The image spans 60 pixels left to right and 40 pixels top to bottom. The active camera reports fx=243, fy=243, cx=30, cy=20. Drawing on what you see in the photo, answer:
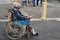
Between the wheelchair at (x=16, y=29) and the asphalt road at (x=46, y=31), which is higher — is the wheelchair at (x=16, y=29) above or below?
above

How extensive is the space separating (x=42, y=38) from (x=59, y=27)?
89.3 inches

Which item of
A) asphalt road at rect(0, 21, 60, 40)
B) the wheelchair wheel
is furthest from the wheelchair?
asphalt road at rect(0, 21, 60, 40)

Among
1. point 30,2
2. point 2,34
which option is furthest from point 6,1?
point 2,34

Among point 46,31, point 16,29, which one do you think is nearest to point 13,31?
point 16,29

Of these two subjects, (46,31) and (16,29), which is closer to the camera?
(16,29)

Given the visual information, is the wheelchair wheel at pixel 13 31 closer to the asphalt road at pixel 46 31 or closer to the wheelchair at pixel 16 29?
the wheelchair at pixel 16 29

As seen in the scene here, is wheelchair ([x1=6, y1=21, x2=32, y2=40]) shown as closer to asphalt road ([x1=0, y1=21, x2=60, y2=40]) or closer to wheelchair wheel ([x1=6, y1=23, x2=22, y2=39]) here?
wheelchair wheel ([x1=6, y1=23, x2=22, y2=39])

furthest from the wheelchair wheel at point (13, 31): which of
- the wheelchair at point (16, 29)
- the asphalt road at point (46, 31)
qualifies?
the asphalt road at point (46, 31)

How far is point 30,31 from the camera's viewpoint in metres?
8.74

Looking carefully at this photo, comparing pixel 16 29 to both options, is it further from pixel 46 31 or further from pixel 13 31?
pixel 46 31

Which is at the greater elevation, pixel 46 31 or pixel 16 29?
pixel 16 29

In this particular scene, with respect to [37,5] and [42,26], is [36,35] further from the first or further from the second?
[37,5]

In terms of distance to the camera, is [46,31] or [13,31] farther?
[46,31]

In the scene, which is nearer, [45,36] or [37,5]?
[45,36]
